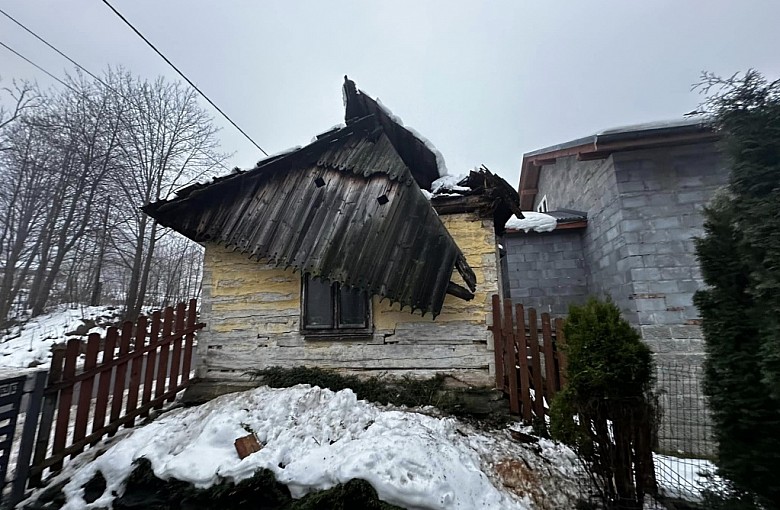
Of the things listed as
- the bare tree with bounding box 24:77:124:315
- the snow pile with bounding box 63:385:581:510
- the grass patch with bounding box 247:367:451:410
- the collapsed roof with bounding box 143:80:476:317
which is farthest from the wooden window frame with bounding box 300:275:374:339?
the bare tree with bounding box 24:77:124:315

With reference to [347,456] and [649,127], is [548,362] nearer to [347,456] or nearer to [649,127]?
[347,456]

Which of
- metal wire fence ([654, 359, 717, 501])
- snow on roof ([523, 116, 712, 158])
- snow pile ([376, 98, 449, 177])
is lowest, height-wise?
metal wire fence ([654, 359, 717, 501])

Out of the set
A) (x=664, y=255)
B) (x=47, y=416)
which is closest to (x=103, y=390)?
(x=47, y=416)

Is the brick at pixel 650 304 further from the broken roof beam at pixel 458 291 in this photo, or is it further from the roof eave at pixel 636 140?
the broken roof beam at pixel 458 291

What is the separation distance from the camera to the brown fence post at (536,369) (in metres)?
3.98

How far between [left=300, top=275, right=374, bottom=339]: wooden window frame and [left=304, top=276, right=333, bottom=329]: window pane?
0.03 meters

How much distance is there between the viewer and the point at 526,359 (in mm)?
4207

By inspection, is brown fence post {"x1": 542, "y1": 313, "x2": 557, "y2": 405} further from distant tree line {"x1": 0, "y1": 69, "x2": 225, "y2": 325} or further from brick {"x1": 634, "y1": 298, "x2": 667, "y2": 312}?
distant tree line {"x1": 0, "y1": 69, "x2": 225, "y2": 325}

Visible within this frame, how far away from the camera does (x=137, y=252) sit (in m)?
14.1

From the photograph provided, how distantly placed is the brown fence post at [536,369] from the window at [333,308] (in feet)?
7.34

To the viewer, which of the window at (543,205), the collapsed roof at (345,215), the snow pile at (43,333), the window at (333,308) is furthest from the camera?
the window at (543,205)

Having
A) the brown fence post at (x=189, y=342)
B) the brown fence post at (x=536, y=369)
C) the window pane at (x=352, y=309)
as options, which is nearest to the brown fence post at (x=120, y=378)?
the brown fence post at (x=189, y=342)

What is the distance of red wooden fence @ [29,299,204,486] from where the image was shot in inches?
131

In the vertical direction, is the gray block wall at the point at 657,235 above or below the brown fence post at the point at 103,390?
above
